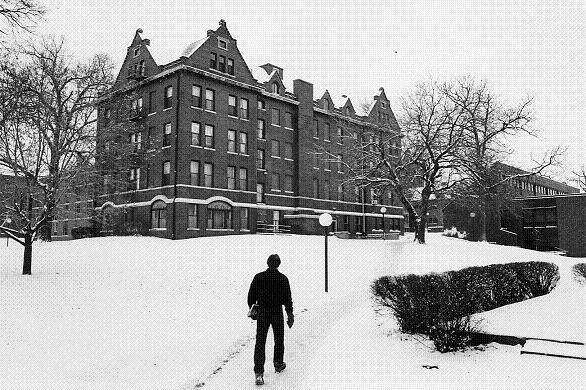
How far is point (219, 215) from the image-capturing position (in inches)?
1464

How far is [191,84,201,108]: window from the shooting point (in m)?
36.3

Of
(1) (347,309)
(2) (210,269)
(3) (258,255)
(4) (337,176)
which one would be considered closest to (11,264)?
(2) (210,269)

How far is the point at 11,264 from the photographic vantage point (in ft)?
74.0

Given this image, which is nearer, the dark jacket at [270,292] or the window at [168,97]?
the dark jacket at [270,292]

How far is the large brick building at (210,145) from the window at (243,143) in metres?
0.08

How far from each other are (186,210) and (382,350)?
27.3m

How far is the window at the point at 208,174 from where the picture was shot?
36.7 metres

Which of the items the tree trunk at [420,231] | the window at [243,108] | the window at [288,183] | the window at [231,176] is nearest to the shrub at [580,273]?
the tree trunk at [420,231]

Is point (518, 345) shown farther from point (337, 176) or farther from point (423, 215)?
point (337, 176)

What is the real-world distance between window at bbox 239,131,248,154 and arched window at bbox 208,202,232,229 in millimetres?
4890

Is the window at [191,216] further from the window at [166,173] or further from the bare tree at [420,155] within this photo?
the bare tree at [420,155]

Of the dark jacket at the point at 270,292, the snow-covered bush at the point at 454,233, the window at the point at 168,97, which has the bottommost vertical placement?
the dark jacket at the point at 270,292

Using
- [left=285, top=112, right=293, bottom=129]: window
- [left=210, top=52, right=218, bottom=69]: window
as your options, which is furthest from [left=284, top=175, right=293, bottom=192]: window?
[left=210, top=52, right=218, bottom=69]: window

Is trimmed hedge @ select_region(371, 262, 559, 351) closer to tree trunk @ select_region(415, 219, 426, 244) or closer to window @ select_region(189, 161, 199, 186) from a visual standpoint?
tree trunk @ select_region(415, 219, 426, 244)
